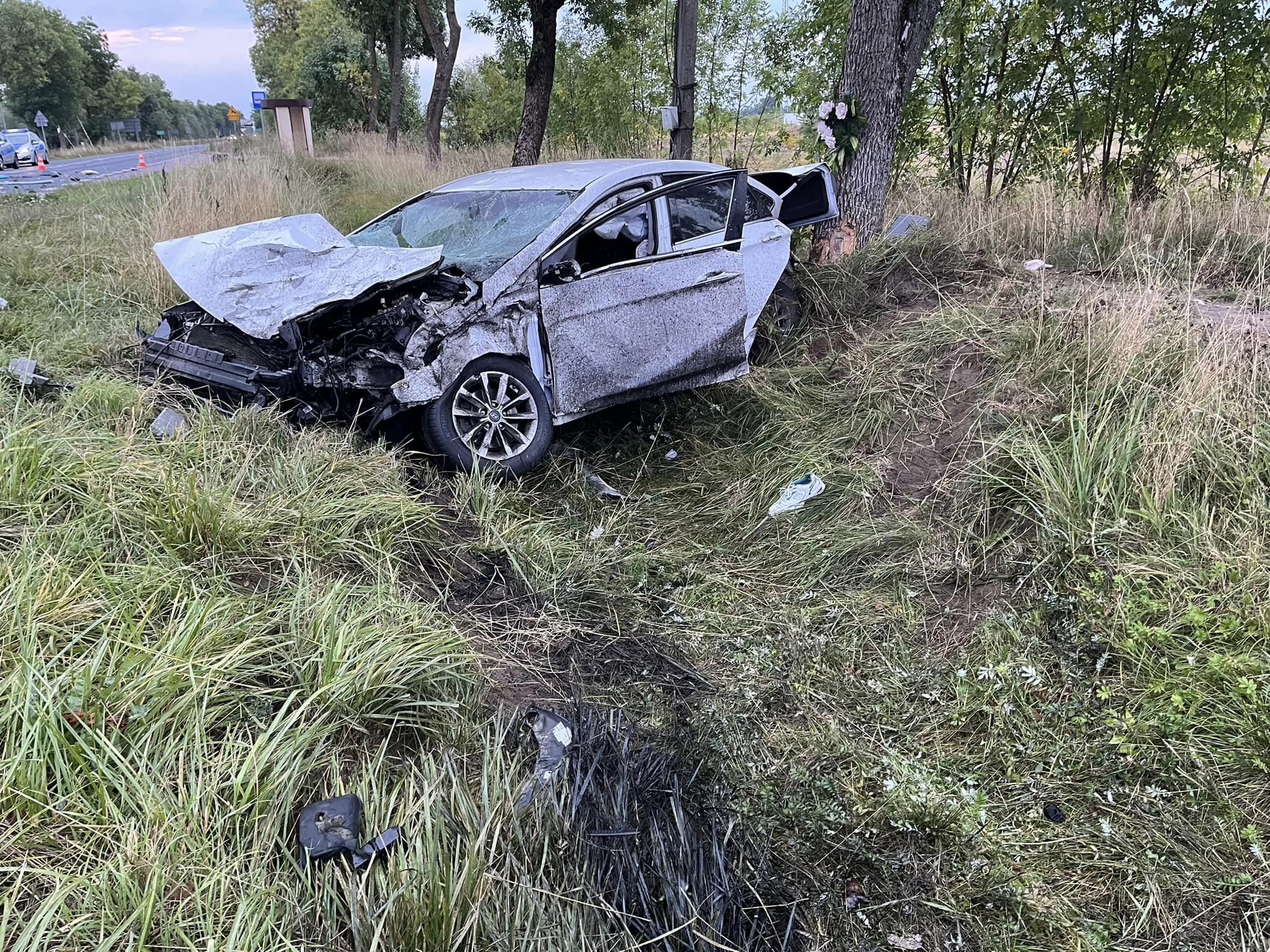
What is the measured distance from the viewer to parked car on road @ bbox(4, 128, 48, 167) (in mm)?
24625

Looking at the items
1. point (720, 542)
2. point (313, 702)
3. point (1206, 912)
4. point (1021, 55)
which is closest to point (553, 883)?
point (313, 702)

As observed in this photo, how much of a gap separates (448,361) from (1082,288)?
3.97 m

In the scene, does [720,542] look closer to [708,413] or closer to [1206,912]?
[708,413]

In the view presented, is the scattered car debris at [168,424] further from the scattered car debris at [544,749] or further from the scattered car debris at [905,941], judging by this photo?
the scattered car debris at [905,941]

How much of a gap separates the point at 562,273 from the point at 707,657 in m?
2.35

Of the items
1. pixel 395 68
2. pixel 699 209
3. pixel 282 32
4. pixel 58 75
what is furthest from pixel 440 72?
pixel 58 75

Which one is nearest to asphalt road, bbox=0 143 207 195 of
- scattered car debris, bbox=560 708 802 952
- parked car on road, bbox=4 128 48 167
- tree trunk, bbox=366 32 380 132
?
parked car on road, bbox=4 128 48 167

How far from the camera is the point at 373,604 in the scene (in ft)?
9.16

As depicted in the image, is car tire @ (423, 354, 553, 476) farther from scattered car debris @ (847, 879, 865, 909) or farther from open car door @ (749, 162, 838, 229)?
open car door @ (749, 162, 838, 229)

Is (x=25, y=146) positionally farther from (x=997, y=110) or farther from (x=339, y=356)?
(x=997, y=110)

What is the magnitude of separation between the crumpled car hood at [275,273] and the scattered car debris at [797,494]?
2.31m

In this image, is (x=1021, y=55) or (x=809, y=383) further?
(x=1021, y=55)

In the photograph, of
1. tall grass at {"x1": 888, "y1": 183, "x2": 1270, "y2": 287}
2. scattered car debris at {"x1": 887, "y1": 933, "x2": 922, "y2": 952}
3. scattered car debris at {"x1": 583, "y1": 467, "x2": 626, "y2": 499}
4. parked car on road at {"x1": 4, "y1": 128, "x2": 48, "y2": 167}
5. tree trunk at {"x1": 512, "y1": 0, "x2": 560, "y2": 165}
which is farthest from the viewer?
parked car on road at {"x1": 4, "y1": 128, "x2": 48, "y2": 167}

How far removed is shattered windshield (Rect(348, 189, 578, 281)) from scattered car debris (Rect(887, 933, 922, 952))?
3518 mm
